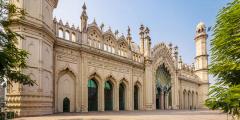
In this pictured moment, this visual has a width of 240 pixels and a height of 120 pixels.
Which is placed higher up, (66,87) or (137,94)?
(66,87)

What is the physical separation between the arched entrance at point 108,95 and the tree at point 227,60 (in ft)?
74.7

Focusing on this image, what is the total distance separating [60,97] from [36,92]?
519 centimetres

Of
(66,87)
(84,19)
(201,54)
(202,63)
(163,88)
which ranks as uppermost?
(84,19)

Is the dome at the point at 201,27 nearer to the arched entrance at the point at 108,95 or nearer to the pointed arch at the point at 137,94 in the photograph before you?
the pointed arch at the point at 137,94

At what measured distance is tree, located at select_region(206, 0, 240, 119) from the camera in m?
6.89

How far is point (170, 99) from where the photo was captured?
43.6 metres

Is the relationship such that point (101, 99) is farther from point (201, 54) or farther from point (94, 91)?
point (201, 54)

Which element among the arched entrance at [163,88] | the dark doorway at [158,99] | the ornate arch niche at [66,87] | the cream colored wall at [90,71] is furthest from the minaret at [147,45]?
the ornate arch niche at [66,87]

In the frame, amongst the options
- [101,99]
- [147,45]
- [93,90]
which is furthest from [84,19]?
[147,45]

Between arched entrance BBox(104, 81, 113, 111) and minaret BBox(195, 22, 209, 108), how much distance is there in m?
30.7

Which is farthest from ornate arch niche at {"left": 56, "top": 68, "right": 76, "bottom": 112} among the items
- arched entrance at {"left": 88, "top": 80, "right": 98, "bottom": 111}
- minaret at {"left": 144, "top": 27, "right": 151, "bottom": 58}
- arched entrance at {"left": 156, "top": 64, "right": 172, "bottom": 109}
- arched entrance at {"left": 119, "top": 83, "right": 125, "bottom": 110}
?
arched entrance at {"left": 156, "top": 64, "right": 172, "bottom": 109}

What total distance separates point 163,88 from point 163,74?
7.99 feet

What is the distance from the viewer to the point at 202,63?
5569cm

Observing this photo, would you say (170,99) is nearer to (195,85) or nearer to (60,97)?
(195,85)
